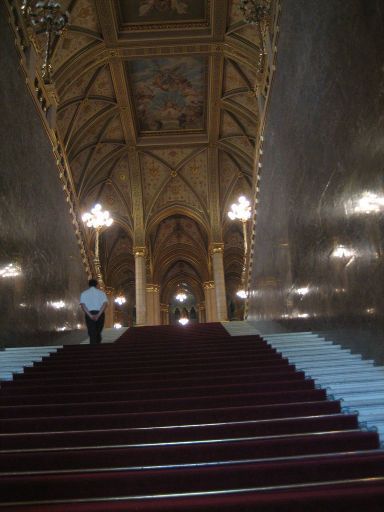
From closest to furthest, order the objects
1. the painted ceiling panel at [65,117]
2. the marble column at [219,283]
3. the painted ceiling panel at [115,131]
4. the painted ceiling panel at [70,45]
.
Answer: the painted ceiling panel at [70,45] → the painted ceiling panel at [65,117] → the painted ceiling panel at [115,131] → the marble column at [219,283]

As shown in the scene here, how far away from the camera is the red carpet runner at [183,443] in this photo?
202cm

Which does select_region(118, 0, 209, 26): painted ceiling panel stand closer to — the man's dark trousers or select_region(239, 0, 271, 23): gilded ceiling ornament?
select_region(239, 0, 271, 23): gilded ceiling ornament

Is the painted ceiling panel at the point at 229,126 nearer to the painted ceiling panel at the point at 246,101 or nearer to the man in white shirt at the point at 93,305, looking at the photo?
the painted ceiling panel at the point at 246,101

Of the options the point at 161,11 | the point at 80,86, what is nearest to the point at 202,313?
the point at 80,86

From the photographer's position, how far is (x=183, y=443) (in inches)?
105

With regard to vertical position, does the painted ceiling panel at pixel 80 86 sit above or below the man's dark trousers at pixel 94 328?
above

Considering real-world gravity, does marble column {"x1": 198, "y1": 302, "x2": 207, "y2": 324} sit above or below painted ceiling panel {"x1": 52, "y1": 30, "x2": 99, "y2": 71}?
below

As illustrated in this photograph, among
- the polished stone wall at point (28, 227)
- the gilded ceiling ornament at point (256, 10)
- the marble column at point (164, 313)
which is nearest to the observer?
the polished stone wall at point (28, 227)

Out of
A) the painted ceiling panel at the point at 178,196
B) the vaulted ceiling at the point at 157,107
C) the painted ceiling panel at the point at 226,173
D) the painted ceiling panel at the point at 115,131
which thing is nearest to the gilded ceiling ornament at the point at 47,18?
the vaulted ceiling at the point at 157,107

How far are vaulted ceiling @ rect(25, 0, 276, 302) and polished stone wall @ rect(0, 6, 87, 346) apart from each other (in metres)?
4.32

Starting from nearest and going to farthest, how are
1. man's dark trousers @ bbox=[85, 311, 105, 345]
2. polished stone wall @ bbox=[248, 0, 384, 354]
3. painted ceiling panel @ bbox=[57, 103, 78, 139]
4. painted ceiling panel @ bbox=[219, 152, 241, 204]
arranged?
polished stone wall @ bbox=[248, 0, 384, 354] < man's dark trousers @ bbox=[85, 311, 105, 345] < painted ceiling panel @ bbox=[57, 103, 78, 139] < painted ceiling panel @ bbox=[219, 152, 241, 204]

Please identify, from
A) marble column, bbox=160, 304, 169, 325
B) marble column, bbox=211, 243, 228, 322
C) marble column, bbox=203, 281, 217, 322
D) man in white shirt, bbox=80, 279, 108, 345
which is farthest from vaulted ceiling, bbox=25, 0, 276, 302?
marble column, bbox=160, 304, 169, 325

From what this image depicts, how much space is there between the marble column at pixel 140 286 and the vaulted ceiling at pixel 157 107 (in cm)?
66

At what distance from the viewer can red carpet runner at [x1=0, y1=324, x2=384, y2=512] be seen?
2.02m
